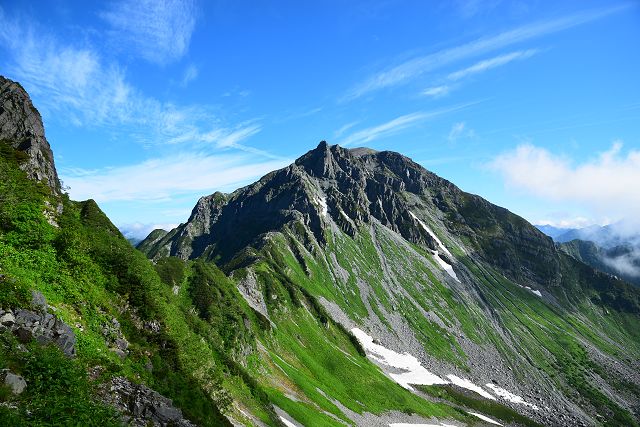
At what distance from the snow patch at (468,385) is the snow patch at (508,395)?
6227mm

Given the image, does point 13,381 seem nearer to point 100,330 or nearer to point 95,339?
point 95,339

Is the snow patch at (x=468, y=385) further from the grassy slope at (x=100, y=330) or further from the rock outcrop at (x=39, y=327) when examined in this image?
the rock outcrop at (x=39, y=327)

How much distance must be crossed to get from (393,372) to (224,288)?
3061 inches

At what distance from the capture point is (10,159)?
134ft

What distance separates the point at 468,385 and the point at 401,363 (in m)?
28.5

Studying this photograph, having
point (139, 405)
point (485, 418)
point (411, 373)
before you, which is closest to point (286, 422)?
point (139, 405)

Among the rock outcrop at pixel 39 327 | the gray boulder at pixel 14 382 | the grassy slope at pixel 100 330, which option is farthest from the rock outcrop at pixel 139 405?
the gray boulder at pixel 14 382

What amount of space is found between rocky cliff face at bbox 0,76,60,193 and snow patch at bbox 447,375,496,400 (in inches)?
5946

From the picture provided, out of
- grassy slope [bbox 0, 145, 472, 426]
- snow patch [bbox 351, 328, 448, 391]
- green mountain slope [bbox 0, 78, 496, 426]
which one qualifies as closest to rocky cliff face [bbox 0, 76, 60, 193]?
green mountain slope [bbox 0, 78, 496, 426]

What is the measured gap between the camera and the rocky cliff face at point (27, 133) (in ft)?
148

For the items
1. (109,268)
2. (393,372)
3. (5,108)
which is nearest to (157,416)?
(109,268)

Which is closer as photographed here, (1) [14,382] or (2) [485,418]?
(1) [14,382]

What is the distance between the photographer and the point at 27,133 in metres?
51.9

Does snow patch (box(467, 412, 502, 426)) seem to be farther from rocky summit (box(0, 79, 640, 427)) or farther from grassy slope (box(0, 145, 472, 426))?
grassy slope (box(0, 145, 472, 426))
